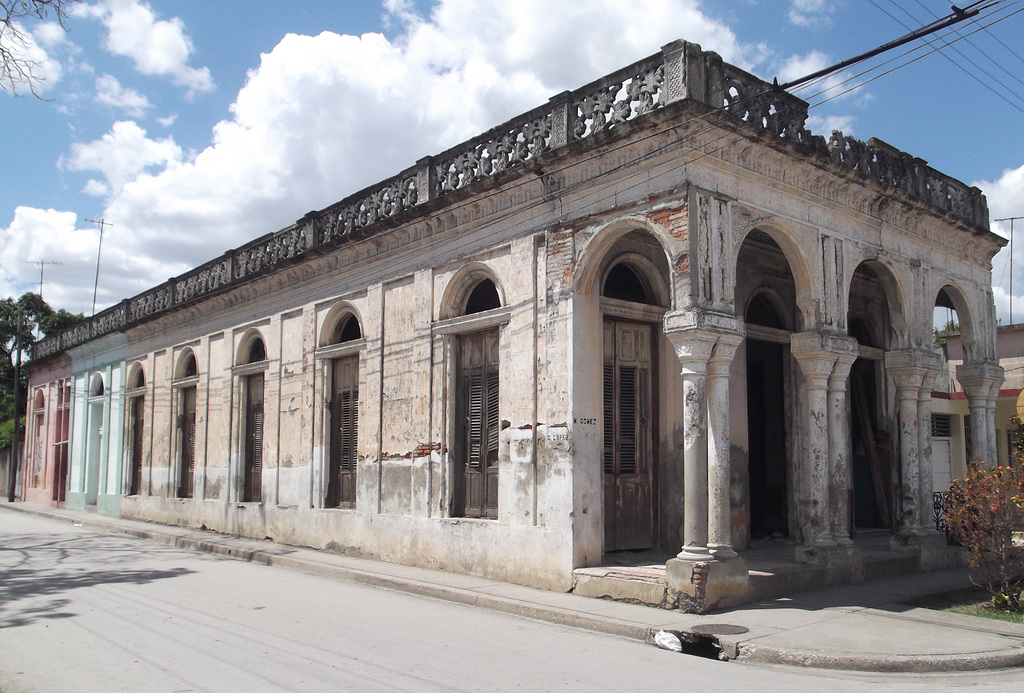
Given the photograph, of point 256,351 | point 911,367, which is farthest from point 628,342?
point 256,351

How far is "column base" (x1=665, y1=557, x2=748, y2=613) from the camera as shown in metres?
8.45

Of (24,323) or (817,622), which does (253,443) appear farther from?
(24,323)

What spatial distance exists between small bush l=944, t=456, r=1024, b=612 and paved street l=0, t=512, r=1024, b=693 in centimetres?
251

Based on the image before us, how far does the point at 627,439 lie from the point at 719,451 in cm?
251

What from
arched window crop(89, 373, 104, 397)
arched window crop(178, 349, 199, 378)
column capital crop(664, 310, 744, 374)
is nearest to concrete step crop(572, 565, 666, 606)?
column capital crop(664, 310, 744, 374)

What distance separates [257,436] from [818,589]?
12308 mm

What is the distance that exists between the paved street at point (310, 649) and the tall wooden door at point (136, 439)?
12.3 metres

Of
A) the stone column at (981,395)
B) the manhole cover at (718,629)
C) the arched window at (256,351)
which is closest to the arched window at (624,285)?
the manhole cover at (718,629)

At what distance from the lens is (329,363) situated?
15.7m

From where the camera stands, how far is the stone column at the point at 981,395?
1310 cm

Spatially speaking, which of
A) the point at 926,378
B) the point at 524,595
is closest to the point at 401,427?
the point at 524,595

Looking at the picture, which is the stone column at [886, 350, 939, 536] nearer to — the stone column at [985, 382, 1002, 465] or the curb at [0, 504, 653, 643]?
the stone column at [985, 382, 1002, 465]

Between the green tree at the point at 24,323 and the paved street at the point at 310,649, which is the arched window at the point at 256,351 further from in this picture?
the green tree at the point at 24,323

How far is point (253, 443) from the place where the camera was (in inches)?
713
